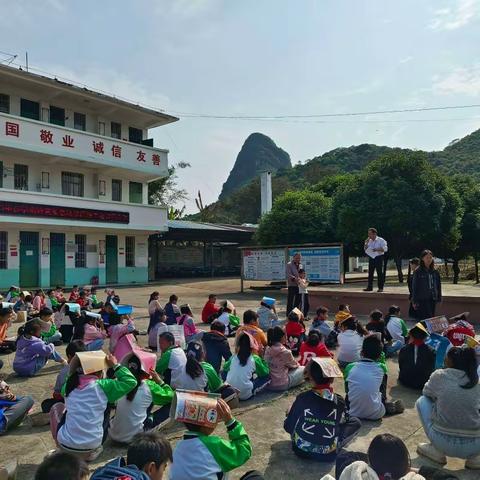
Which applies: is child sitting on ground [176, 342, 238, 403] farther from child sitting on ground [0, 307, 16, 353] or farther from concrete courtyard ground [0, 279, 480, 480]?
child sitting on ground [0, 307, 16, 353]

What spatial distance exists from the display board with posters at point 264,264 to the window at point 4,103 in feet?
42.0

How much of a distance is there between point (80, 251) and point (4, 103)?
7670 mm

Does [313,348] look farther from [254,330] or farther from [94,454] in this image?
[94,454]

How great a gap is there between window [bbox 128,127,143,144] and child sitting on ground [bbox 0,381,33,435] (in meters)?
23.2

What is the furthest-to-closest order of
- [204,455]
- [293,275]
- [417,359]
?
1. [293,275]
2. [417,359]
3. [204,455]

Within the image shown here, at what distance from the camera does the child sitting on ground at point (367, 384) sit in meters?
4.84

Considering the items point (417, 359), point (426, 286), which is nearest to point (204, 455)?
point (417, 359)

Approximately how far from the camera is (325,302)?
13.1 metres

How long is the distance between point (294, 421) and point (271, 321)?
5.72m

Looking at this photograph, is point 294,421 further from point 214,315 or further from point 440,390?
point 214,315

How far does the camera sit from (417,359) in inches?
234

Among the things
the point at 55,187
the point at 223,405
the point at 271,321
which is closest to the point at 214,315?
the point at 271,321

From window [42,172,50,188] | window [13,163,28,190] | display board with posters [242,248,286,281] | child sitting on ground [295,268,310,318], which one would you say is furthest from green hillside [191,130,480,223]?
child sitting on ground [295,268,310,318]

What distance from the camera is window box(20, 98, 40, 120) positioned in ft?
71.9
